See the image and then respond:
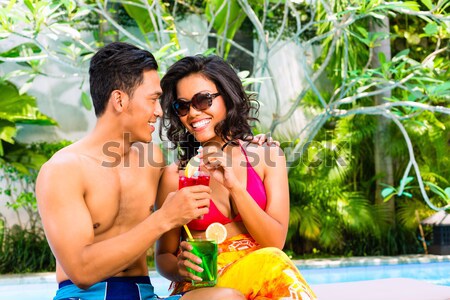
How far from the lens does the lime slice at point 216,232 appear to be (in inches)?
121

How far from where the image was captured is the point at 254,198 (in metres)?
3.29

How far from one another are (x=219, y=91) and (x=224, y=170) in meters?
0.59

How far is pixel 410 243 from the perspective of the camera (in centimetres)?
1158

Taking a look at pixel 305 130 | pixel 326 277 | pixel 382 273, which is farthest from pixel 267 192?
pixel 305 130

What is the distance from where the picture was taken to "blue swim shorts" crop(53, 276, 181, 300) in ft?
9.11

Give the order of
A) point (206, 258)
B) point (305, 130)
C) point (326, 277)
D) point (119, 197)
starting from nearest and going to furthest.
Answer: point (206, 258) → point (119, 197) → point (326, 277) → point (305, 130)

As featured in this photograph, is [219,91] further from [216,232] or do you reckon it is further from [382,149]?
[382,149]

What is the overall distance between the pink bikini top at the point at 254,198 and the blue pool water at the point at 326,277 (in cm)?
502

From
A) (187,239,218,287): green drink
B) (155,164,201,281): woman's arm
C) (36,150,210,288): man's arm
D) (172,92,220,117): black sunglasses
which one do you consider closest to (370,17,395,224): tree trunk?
(172,92,220,117): black sunglasses

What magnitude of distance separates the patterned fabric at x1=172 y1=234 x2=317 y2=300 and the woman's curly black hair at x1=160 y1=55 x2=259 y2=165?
74 cm

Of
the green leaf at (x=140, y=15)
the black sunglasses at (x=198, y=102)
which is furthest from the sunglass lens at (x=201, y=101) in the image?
the green leaf at (x=140, y=15)

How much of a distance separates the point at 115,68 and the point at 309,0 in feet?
21.0

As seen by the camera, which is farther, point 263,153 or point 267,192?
point 263,153

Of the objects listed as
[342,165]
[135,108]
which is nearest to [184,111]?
[135,108]
